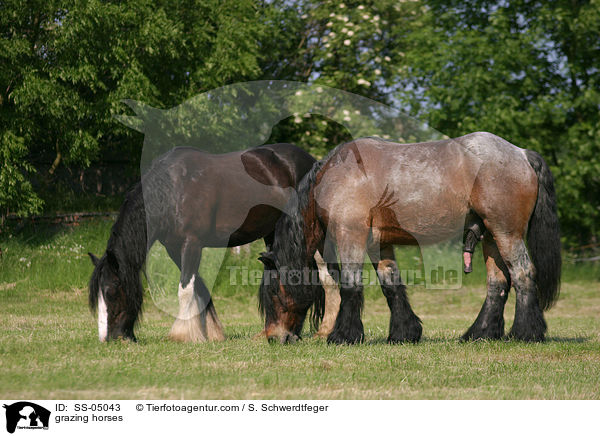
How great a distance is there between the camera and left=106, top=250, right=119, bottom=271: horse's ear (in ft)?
23.1

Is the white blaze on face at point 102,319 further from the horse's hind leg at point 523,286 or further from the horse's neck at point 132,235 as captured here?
the horse's hind leg at point 523,286

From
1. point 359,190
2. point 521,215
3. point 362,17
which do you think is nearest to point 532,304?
point 521,215

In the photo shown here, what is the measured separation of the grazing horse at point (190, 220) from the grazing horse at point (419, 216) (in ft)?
3.09

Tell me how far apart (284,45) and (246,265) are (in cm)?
848

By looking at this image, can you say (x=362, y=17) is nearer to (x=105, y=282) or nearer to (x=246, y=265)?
(x=246, y=265)

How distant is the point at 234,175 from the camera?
8.18 meters

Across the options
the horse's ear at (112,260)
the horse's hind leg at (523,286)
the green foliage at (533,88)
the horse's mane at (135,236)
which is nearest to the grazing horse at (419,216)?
the horse's hind leg at (523,286)

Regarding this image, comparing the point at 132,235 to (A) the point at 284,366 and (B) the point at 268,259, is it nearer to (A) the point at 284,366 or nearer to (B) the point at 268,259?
(B) the point at 268,259
